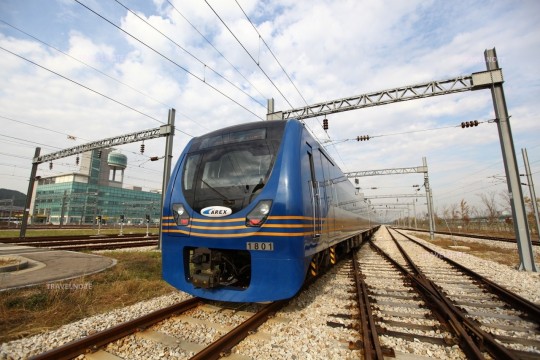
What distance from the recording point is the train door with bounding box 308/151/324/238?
190 inches

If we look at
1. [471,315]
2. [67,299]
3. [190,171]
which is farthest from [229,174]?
[471,315]

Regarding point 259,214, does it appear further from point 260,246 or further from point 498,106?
point 498,106

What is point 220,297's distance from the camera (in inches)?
158

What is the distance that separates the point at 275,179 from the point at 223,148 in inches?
53.4

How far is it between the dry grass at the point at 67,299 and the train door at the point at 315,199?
3.35m

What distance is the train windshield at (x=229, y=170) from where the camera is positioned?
4.32m

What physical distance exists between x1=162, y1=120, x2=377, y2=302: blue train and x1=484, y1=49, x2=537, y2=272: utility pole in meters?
7.96

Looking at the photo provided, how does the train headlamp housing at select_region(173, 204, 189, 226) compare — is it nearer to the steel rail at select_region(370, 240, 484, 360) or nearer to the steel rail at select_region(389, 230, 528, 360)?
the steel rail at select_region(370, 240, 484, 360)

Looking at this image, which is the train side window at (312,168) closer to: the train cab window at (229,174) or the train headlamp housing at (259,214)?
the train cab window at (229,174)

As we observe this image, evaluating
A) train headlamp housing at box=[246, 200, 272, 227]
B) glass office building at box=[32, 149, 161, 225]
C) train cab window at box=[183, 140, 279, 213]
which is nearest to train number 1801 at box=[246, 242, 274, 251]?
train headlamp housing at box=[246, 200, 272, 227]

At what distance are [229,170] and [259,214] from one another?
1070mm

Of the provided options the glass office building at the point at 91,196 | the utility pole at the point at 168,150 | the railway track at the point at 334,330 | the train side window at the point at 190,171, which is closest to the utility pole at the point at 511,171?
the railway track at the point at 334,330

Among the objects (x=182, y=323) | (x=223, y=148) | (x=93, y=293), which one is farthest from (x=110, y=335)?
(x=223, y=148)

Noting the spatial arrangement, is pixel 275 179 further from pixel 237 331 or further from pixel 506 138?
pixel 506 138
